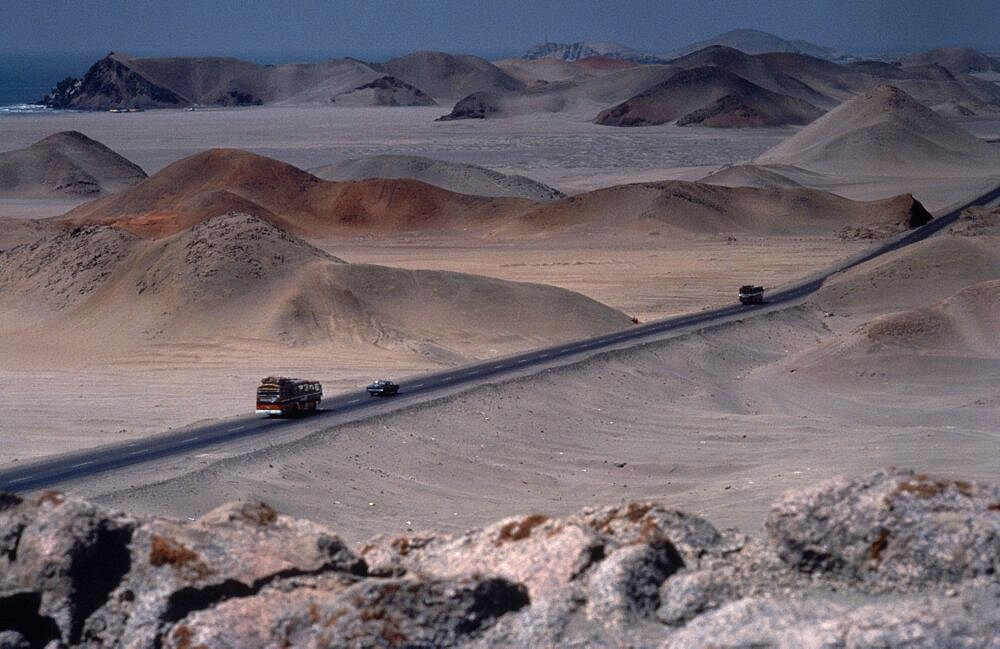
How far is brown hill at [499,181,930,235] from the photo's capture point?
9138cm

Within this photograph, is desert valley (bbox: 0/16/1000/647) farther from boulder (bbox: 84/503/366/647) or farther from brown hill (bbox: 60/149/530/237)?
brown hill (bbox: 60/149/530/237)

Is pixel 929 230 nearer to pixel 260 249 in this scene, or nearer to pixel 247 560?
pixel 260 249

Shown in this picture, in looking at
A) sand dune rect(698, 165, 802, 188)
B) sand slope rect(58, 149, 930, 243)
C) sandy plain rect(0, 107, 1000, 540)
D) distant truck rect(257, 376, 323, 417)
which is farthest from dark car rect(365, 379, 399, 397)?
sand dune rect(698, 165, 802, 188)

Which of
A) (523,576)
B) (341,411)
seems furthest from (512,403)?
(523,576)

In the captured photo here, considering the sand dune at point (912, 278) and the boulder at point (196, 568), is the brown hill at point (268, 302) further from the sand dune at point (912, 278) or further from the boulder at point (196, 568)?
the boulder at point (196, 568)

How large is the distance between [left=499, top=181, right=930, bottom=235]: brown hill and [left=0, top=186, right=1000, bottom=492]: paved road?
35.5 m

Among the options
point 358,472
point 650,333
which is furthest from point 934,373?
point 358,472

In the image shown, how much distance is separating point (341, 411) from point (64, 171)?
9626 centimetres

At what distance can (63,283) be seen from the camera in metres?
59.4

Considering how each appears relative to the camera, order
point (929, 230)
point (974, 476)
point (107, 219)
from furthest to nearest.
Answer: point (107, 219)
point (929, 230)
point (974, 476)

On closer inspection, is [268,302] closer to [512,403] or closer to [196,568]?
[512,403]

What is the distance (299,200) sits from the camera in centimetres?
10150

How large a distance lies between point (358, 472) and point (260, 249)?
101ft

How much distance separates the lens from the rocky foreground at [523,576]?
30.0 feet
